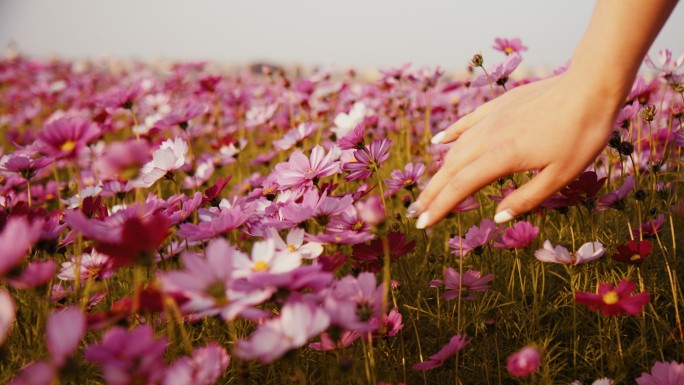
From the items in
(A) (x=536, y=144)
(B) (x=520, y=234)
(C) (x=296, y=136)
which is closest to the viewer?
(A) (x=536, y=144)

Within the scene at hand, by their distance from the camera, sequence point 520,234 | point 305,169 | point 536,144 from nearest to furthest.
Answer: point 536,144 < point 520,234 < point 305,169

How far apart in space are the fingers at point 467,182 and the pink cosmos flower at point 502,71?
0.56 metres

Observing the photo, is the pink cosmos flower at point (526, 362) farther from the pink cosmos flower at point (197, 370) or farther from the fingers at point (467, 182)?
the pink cosmos flower at point (197, 370)

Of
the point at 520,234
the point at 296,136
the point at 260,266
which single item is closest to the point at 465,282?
the point at 520,234

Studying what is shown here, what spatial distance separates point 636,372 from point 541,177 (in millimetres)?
392

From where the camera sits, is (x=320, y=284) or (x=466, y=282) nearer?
(x=320, y=284)

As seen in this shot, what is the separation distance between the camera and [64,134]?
0.68m

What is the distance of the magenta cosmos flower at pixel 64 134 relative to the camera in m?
0.66

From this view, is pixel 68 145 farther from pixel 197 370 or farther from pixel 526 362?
pixel 526 362

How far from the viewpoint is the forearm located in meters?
0.58

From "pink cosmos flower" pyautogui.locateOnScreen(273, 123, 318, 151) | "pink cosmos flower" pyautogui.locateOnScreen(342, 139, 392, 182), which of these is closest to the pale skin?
"pink cosmos flower" pyautogui.locateOnScreen(342, 139, 392, 182)

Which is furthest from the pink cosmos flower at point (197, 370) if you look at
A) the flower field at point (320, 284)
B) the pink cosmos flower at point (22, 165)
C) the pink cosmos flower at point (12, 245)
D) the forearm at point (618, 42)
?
the pink cosmos flower at point (22, 165)

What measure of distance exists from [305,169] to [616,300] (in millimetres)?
515

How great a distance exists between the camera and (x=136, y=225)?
44 cm
